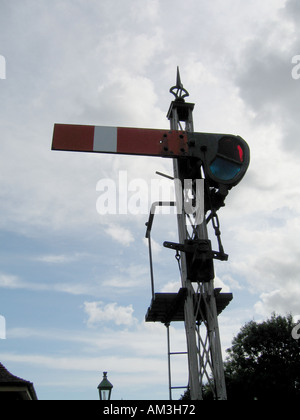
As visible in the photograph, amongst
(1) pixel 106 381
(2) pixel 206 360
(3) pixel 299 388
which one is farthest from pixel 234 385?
(2) pixel 206 360

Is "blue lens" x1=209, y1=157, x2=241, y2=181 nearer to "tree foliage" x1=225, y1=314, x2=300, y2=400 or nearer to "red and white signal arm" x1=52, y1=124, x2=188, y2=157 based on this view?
"red and white signal arm" x1=52, y1=124, x2=188, y2=157

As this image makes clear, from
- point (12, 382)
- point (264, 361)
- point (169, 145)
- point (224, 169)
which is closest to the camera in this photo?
point (224, 169)

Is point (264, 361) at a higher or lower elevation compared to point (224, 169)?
higher

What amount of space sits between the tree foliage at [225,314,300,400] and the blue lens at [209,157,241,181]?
70.7 ft

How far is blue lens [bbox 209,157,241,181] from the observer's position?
504 cm

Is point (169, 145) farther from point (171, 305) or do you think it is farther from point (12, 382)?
point (12, 382)

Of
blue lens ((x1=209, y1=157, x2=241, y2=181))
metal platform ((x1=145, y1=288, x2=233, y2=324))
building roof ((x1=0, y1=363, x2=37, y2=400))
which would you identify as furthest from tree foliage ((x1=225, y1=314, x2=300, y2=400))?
blue lens ((x1=209, y1=157, x2=241, y2=181))

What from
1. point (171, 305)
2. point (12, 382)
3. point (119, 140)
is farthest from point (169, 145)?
point (12, 382)

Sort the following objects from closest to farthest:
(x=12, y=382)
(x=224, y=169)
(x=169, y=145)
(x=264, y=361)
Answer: (x=224, y=169)
(x=169, y=145)
(x=12, y=382)
(x=264, y=361)

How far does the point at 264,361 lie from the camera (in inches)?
947

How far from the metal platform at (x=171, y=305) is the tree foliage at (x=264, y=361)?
2037 cm

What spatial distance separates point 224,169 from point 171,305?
2.07m
